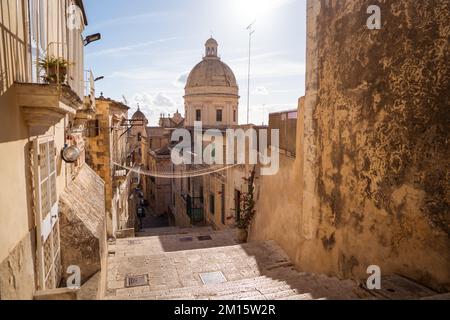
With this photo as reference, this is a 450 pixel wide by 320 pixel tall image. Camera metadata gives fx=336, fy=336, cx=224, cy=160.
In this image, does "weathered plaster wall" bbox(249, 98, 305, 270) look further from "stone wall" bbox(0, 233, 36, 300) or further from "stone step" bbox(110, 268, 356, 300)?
"stone wall" bbox(0, 233, 36, 300)

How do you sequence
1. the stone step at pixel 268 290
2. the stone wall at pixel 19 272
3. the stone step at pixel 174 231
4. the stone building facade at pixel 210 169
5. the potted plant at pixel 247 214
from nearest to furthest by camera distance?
the stone wall at pixel 19 272 → the stone step at pixel 268 290 → the potted plant at pixel 247 214 → the stone building facade at pixel 210 169 → the stone step at pixel 174 231

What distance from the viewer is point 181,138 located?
31.5 metres

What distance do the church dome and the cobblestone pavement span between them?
2472cm

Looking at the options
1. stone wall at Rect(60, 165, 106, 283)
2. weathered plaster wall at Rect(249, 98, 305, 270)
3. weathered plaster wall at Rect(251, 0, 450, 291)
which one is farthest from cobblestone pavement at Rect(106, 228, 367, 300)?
stone wall at Rect(60, 165, 106, 283)

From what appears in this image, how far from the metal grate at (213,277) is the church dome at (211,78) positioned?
2713cm

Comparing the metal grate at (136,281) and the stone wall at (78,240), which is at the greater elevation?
the stone wall at (78,240)

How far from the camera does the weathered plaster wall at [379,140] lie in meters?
4.31

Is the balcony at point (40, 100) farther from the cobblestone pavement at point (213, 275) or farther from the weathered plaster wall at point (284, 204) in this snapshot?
the weathered plaster wall at point (284, 204)

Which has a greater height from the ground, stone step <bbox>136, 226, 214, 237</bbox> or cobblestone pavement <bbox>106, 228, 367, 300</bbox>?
cobblestone pavement <bbox>106, 228, 367, 300</bbox>

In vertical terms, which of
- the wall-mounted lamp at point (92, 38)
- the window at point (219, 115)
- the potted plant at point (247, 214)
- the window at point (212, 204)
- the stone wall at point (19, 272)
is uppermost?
the wall-mounted lamp at point (92, 38)

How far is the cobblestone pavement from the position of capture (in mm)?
5746

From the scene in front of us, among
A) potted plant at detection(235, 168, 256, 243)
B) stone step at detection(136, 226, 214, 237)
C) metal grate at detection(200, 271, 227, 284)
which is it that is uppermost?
potted plant at detection(235, 168, 256, 243)

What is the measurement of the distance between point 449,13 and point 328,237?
4.26 meters

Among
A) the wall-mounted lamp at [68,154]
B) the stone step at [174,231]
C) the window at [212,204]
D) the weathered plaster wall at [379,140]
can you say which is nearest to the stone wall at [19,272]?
the wall-mounted lamp at [68,154]
